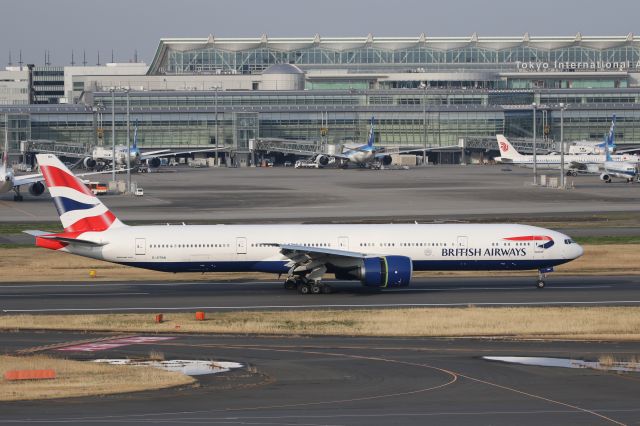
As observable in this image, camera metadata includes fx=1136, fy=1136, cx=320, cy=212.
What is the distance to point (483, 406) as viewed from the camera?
31.6 metres

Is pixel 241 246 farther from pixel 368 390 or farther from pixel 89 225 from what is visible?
pixel 368 390

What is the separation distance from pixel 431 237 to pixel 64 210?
19161 mm

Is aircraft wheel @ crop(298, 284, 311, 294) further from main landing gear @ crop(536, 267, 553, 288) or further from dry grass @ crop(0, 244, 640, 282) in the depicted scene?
main landing gear @ crop(536, 267, 553, 288)

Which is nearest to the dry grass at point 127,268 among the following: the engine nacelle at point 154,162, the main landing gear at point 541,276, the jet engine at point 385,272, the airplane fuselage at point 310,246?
the main landing gear at point 541,276

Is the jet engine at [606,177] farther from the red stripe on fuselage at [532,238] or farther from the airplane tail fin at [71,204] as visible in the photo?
the airplane tail fin at [71,204]

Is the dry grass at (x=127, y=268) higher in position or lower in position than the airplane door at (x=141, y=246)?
lower

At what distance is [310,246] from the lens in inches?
2329

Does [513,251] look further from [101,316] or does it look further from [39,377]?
[39,377]

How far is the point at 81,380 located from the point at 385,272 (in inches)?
940

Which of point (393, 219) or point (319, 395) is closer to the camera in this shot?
point (319, 395)

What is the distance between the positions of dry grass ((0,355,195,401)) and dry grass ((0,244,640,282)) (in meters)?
27.1

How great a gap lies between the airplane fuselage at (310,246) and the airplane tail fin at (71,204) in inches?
27.6

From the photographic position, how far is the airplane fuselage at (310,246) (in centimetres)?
5884

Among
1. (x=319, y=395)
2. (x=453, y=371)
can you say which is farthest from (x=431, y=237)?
(x=319, y=395)
